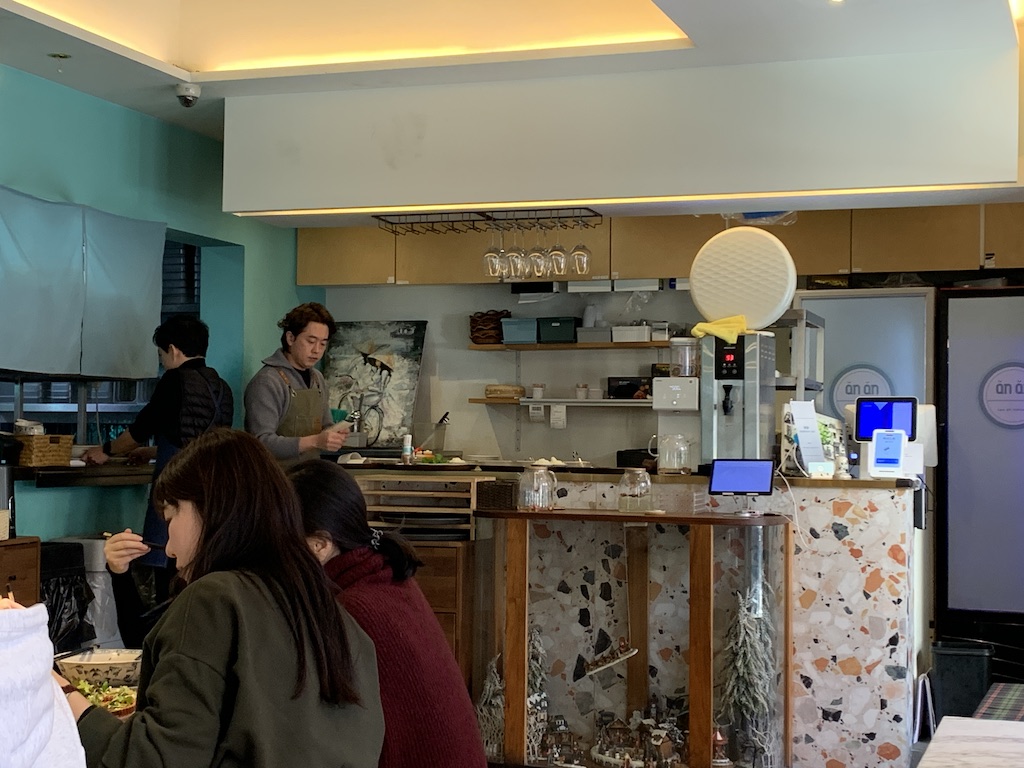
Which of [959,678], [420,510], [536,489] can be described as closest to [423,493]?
[420,510]

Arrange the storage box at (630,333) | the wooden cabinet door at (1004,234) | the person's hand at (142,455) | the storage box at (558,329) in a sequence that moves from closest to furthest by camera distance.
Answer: the person's hand at (142,455)
the wooden cabinet door at (1004,234)
the storage box at (630,333)
the storage box at (558,329)

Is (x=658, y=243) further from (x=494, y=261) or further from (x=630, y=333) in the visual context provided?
(x=494, y=261)

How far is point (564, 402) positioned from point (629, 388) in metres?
0.41

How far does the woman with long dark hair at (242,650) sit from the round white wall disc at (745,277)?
3.03 meters

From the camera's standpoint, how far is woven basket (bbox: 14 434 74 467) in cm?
523

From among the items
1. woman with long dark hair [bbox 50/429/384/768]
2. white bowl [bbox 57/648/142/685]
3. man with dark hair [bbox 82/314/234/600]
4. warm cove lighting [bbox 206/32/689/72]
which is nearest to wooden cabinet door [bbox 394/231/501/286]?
warm cove lighting [bbox 206/32/689/72]

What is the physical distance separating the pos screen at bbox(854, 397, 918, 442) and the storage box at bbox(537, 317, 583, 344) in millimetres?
2526

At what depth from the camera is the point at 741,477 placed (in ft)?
15.0

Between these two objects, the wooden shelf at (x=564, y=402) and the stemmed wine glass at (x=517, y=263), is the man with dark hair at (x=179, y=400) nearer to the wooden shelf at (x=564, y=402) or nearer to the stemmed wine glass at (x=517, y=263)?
the stemmed wine glass at (x=517, y=263)

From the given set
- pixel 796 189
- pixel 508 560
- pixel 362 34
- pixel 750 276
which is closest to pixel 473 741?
pixel 508 560

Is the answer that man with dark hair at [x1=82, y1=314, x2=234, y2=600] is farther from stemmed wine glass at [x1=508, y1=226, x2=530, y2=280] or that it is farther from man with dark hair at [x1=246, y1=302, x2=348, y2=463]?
stemmed wine glass at [x1=508, y1=226, x2=530, y2=280]

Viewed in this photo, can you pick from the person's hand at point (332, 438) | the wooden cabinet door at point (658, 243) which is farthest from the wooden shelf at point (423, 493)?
the wooden cabinet door at point (658, 243)

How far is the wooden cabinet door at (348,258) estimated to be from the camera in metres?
7.57

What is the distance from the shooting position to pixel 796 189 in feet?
16.3
